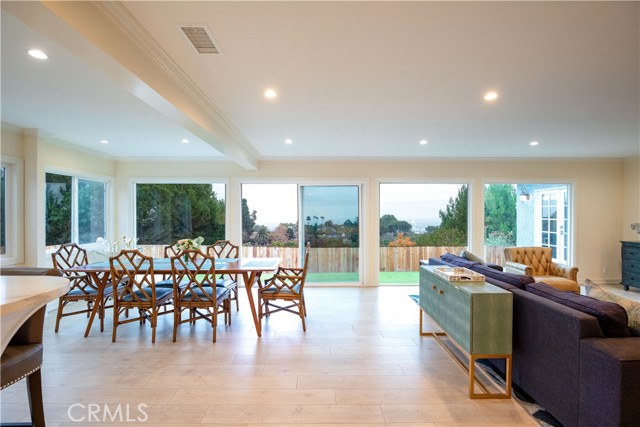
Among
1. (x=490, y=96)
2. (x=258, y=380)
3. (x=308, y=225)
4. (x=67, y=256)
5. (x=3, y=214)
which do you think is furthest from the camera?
(x=308, y=225)

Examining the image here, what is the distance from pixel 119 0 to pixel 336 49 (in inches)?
50.5

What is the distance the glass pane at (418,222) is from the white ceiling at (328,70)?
1.87 metres

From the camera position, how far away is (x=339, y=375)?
2594 millimetres

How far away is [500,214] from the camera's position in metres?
6.12

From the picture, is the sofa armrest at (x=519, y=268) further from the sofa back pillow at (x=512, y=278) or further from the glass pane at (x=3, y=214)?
the glass pane at (x=3, y=214)

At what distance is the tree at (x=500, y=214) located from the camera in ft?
19.9

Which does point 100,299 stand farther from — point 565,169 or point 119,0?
point 565,169

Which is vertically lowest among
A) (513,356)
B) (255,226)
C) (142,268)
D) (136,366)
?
(136,366)

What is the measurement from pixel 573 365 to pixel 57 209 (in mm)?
6484

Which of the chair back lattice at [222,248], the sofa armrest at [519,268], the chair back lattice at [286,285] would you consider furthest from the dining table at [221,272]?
the sofa armrest at [519,268]

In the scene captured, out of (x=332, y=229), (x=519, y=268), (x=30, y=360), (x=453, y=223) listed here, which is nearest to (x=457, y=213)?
(x=453, y=223)

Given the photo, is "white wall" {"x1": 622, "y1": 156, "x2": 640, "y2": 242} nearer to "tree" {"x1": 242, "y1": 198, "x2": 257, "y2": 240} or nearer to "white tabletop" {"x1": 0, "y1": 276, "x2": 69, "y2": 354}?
"tree" {"x1": 242, "y1": 198, "x2": 257, "y2": 240}

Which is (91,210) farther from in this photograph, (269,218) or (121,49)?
(121,49)

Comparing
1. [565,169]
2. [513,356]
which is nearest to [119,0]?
[513,356]
